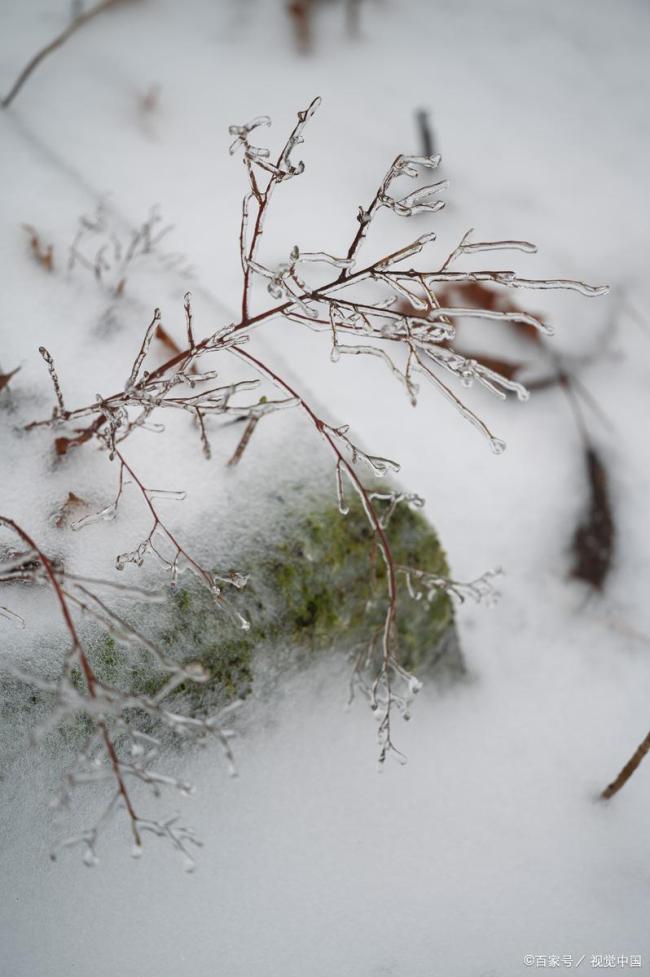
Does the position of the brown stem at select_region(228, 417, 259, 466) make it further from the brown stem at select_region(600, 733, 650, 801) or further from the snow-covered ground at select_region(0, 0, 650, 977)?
the brown stem at select_region(600, 733, 650, 801)

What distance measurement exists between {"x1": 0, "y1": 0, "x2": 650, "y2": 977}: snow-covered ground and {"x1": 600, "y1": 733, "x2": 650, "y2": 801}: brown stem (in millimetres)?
46

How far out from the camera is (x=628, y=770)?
1.65 m

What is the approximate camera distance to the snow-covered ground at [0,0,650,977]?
55.9 inches

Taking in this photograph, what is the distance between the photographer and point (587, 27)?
3.35 metres

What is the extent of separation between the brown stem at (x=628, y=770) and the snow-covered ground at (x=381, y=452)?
1.8 inches

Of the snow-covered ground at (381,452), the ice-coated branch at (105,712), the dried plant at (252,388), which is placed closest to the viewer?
the ice-coated branch at (105,712)

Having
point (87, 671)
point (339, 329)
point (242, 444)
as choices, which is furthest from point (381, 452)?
point (87, 671)

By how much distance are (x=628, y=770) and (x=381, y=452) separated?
1043mm

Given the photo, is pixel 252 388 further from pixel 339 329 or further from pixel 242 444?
pixel 242 444

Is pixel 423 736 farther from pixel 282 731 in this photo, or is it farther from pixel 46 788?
pixel 46 788

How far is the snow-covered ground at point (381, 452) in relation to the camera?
1.42 metres

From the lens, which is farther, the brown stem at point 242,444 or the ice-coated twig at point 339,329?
the brown stem at point 242,444

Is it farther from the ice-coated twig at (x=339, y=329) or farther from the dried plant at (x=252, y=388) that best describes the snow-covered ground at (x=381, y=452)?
the ice-coated twig at (x=339, y=329)

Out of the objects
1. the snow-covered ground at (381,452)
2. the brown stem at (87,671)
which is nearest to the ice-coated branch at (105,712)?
the brown stem at (87,671)
